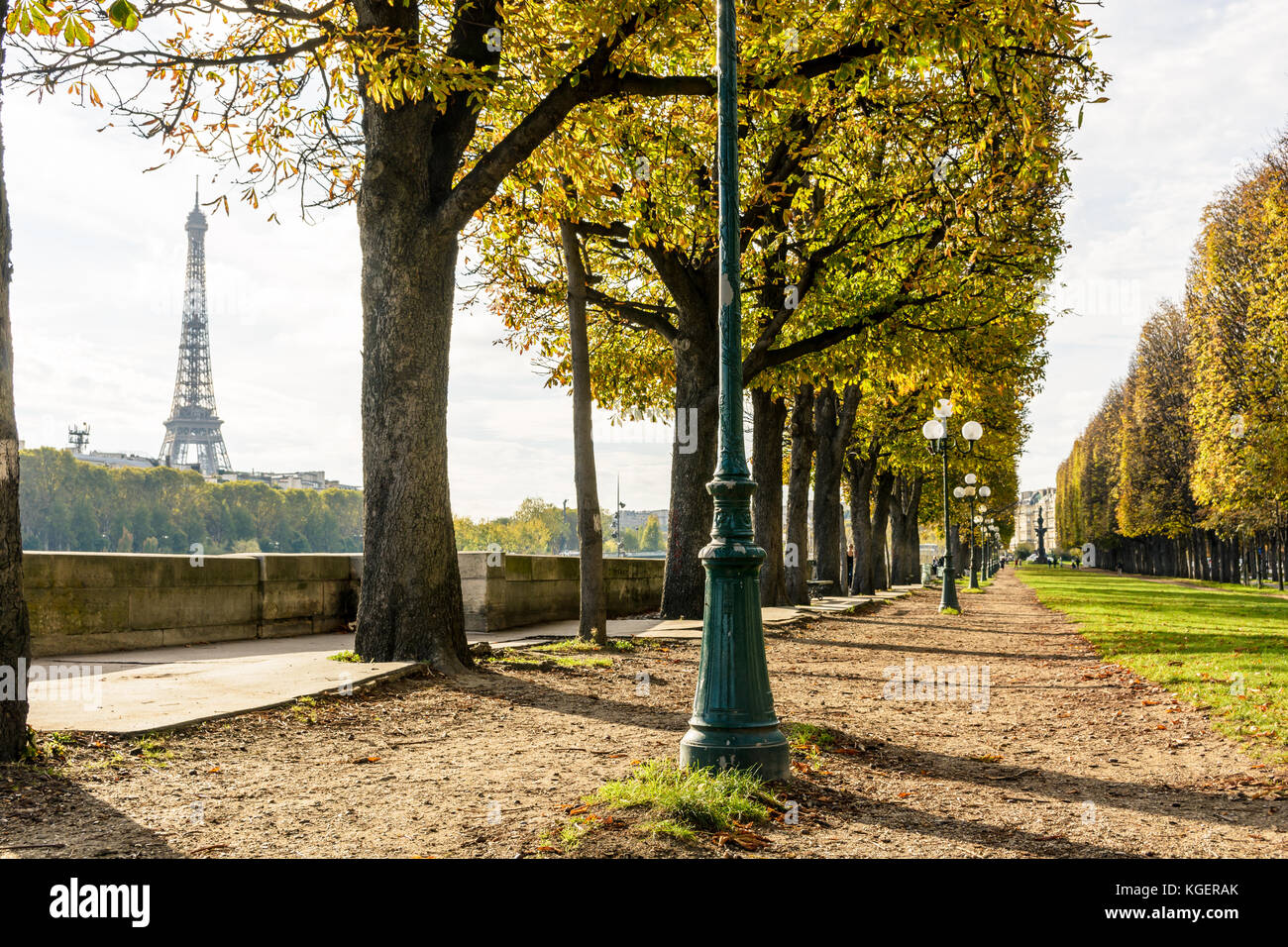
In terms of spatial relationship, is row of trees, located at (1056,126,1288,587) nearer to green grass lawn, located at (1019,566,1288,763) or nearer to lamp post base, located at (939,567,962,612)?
green grass lawn, located at (1019,566,1288,763)

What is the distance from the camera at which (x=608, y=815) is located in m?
4.68

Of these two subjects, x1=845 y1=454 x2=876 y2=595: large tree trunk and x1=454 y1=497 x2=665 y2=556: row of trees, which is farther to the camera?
x1=454 y1=497 x2=665 y2=556: row of trees

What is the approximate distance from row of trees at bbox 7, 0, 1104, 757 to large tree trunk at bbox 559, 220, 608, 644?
0.05m

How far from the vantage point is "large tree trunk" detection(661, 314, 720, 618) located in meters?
16.6

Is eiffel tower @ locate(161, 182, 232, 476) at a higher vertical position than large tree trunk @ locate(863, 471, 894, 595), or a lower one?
higher

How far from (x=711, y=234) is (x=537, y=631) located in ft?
21.3

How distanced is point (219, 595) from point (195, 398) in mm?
108910

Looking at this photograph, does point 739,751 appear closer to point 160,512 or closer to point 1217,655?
point 1217,655

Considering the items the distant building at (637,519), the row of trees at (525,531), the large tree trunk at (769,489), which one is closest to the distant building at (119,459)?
the row of trees at (525,531)

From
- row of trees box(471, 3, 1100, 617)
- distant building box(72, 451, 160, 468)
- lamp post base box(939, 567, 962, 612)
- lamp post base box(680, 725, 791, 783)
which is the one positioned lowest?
lamp post base box(939, 567, 962, 612)

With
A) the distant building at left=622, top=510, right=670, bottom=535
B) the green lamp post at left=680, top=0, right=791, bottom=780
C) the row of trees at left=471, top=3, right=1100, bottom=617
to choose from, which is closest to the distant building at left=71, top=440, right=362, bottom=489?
the distant building at left=622, top=510, right=670, bottom=535

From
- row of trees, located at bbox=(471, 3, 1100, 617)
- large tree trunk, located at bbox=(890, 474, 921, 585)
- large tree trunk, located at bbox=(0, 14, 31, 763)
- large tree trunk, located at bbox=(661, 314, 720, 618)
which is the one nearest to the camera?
large tree trunk, located at bbox=(0, 14, 31, 763)

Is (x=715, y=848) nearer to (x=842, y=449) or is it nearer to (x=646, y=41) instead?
(x=646, y=41)
